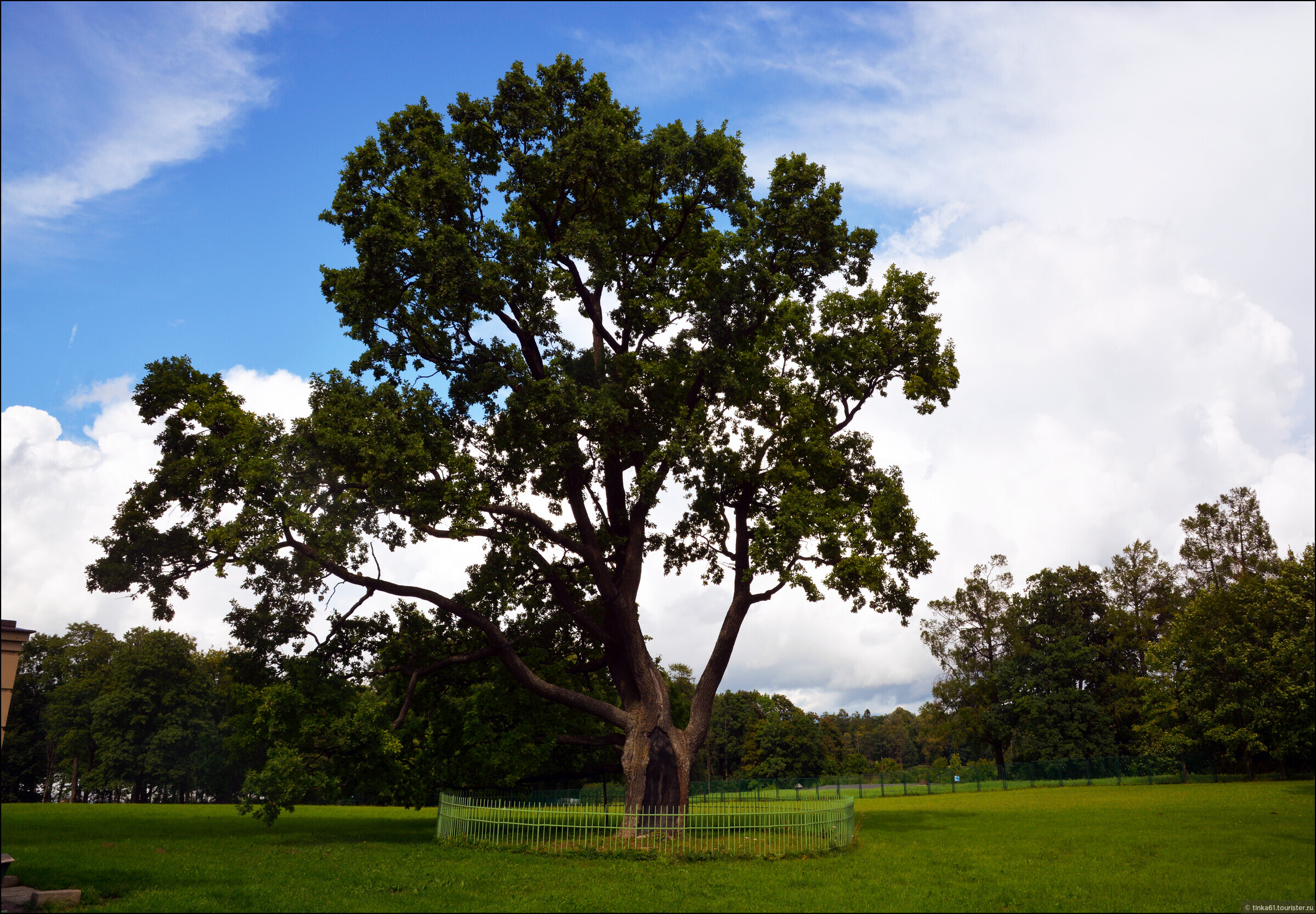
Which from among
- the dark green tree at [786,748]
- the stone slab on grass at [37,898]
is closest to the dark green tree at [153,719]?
the dark green tree at [786,748]

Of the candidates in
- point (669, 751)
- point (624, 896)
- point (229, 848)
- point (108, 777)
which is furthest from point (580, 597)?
point (108, 777)

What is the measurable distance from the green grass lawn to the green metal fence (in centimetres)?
70

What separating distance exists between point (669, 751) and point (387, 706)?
10.0m

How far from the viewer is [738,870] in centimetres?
1662

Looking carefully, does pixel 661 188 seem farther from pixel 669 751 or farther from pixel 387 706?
pixel 387 706

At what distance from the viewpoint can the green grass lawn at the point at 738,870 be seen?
1279cm

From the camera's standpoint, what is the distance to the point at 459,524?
20.5 metres

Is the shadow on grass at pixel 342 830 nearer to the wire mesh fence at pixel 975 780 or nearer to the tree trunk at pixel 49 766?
the wire mesh fence at pixel 975 780

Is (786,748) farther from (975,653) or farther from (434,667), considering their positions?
(434,667)

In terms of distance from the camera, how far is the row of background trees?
2425 cm

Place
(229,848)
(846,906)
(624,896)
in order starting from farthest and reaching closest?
1. (229,848)
2. (624,896)
3. (846,906)

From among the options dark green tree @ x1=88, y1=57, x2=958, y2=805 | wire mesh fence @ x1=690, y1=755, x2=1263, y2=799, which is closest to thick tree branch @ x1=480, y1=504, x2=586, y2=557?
dark green tree @ x1=88, y1=57, x2=958, y2=805

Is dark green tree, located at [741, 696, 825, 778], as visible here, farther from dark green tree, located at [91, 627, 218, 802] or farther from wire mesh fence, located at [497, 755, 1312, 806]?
dark green tree, located at [91, 627, 218, 802]

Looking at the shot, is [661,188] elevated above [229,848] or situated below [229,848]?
above
